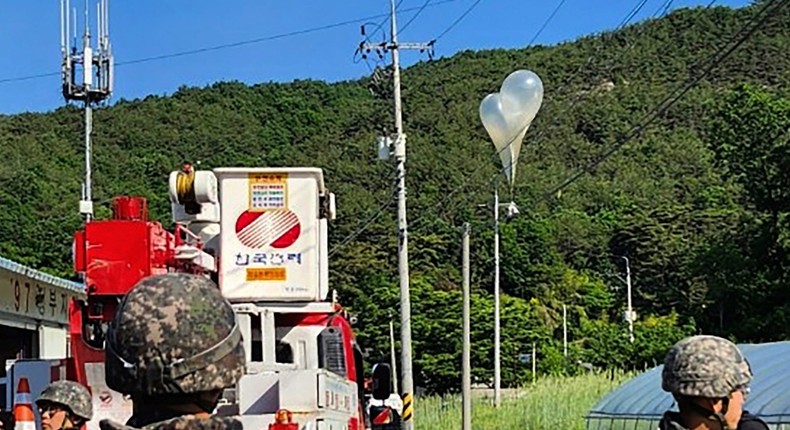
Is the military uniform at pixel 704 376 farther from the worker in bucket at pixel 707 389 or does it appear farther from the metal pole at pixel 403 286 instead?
the metal pole at pixel 403 286

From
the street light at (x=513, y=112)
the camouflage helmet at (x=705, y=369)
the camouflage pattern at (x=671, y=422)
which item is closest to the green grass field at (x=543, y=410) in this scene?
the street light at (x=513, y=112)

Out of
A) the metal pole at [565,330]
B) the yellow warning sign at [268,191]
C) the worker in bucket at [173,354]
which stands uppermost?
the yellow warning sign at [268,191]

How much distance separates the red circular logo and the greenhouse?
3.76 meters

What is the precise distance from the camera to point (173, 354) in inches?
116

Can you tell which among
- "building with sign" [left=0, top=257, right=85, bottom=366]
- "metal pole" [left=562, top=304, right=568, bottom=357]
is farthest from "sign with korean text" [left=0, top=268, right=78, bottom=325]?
"metal pole" [left=562, top=304, right=568, bottom=357]

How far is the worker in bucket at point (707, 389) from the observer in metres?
4.55


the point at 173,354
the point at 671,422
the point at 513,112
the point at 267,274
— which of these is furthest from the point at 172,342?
the point at 513,112

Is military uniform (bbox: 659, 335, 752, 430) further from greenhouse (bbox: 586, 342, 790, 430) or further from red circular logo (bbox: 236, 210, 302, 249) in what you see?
greenhouse (bbox: 586, 342, 790, 430)

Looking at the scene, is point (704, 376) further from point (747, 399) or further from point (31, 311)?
point (31, 311)

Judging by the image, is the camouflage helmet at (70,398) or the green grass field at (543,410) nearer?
the camouflage helmet at (70,398)

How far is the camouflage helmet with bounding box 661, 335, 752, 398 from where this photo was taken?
4.56 metres

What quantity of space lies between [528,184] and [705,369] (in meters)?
72.3

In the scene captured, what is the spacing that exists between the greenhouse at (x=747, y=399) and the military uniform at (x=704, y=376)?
735cm

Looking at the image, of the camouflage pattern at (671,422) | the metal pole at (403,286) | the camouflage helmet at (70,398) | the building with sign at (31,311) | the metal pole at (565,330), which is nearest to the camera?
the camouflage pattern at (671,422)
